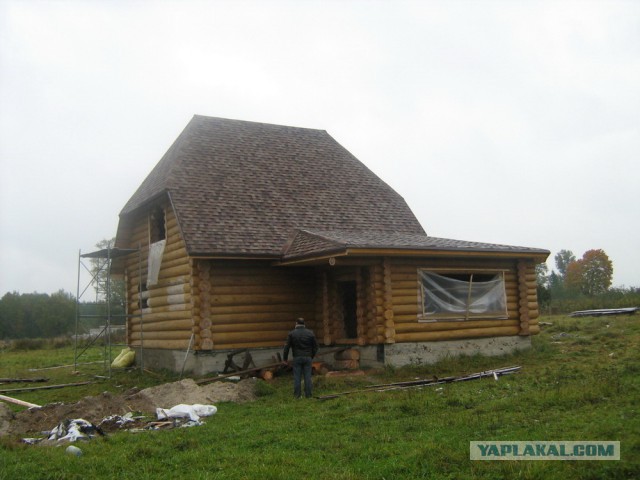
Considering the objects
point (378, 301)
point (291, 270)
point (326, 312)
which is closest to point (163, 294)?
point (291, 270)

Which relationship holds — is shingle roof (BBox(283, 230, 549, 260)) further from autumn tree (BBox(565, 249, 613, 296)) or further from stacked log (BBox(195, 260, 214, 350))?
autumn tree (BBox(565, 249, 613, 296))

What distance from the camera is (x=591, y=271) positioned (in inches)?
3196

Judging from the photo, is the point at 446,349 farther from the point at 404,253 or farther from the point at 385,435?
the point at 385,435

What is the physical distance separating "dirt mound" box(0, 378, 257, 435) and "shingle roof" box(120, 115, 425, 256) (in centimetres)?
404

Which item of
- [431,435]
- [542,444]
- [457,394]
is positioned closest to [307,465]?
[431,435]

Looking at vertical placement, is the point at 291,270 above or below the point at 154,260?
below

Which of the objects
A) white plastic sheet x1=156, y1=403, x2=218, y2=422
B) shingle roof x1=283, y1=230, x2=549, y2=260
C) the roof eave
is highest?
shingle roof x1=283, y1=230, x2=549, y2=260

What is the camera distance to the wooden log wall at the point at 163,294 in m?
17.4

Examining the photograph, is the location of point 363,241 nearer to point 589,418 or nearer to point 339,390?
point 339,390

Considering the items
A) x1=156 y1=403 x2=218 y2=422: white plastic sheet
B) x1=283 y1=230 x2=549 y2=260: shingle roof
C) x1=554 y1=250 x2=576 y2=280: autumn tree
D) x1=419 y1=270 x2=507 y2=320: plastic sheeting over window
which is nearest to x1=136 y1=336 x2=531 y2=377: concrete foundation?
x1=419 y1=270 x2=507 y2=320: plastic sheeting over window

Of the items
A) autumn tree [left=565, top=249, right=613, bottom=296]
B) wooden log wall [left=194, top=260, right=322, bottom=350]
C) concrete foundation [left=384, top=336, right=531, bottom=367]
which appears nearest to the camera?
concrete foundation [left=384, top=336, right=531, bottom=367]

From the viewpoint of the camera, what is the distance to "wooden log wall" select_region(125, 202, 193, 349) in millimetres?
17438

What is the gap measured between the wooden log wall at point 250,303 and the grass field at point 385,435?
12.0 feet

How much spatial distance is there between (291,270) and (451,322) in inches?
185
